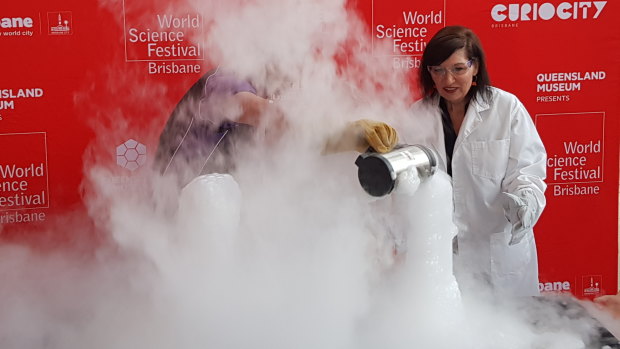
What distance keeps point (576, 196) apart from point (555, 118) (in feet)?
1.22

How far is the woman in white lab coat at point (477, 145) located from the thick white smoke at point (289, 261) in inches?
27.8

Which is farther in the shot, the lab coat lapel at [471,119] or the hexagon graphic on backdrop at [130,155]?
the hexagon graphic on backdrop at [130,155]

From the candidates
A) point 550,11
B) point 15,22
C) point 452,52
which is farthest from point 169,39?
point 550,11

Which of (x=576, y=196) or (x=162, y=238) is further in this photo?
(x=576, y=196)

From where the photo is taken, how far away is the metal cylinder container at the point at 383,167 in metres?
1.42

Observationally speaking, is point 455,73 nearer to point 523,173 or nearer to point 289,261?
point 523,173

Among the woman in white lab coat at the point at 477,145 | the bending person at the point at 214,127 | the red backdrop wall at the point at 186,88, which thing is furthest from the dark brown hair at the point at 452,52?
the bending person at the point at 214,127

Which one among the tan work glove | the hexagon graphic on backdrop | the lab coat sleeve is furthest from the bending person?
the lab coat sleeve

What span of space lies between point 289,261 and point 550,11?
2.11 m

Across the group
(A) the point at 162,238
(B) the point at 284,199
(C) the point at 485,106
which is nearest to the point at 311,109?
(B) the point at 284,199

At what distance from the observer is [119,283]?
5.98 ft

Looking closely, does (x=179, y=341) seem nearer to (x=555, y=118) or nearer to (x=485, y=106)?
(x=485, y=106)

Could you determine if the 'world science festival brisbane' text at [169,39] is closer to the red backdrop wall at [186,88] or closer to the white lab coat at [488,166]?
the red backdrop wall at [186,88]

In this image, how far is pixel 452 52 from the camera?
249 centimetres
